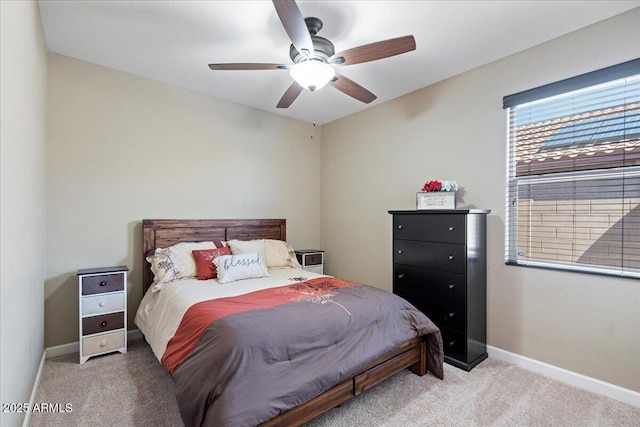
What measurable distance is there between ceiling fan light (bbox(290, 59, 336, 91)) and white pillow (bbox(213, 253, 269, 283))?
1.75 m

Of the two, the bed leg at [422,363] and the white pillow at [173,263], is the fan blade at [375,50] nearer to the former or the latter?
the bed leg at [422,363]

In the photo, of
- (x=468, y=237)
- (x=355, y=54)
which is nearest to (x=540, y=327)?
(x=468, y=237)

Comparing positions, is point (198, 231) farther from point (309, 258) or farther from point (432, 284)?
point (432, 284)

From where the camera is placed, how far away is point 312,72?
203cm

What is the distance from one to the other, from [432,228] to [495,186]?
70 centimetres

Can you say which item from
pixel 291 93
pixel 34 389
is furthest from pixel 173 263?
pixel 291 93

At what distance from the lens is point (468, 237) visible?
2488 mm

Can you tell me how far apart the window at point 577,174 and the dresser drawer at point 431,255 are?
0.53 meters

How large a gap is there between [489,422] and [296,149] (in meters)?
3.71

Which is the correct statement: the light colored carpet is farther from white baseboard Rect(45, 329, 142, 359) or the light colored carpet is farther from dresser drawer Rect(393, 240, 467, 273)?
dresser drawer Rect(393, 240, 467, 273)

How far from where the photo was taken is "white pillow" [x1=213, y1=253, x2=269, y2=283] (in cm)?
279

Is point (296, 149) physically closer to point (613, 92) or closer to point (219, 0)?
point (219, 0)

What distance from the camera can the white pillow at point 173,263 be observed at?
9.14ft

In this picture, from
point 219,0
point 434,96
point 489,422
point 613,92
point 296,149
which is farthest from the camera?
point 296,149
